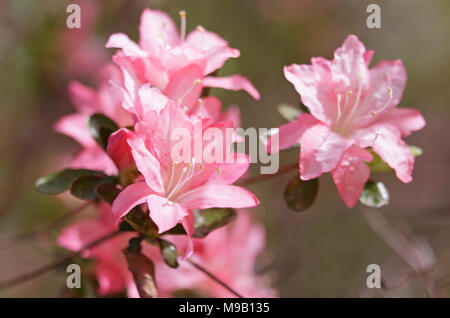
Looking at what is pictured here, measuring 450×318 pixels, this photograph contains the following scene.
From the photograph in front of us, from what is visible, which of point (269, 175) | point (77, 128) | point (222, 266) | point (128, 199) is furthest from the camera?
point (222, 266)

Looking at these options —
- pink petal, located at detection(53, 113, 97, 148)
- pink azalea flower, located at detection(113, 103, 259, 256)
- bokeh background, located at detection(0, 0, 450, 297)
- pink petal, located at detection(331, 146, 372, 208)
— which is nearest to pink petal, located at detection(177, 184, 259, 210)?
pink azalea flower, located at detection(113, 103, 259, 256)

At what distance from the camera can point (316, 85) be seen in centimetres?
139

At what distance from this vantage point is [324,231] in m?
3.05

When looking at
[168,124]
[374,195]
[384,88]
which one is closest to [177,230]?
[168,124]

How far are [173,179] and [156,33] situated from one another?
1.36 ft

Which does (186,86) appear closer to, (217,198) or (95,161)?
(217,198)

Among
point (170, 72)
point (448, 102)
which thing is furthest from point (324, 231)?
point (170, 72)

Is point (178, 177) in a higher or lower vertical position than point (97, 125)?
lower

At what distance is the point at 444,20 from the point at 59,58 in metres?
2.50

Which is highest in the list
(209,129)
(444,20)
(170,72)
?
(444,20)

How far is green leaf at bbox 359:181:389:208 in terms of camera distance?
1.41 metres

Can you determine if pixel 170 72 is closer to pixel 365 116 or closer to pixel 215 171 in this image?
pixel 215 171

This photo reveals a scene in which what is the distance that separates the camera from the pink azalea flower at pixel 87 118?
1.68 m

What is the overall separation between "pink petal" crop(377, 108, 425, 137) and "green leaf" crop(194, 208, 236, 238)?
0.46m
